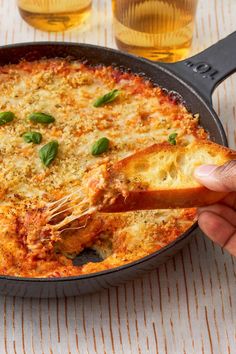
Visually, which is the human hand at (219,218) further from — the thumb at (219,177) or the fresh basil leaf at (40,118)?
the fresh basil leaf at (40,118)

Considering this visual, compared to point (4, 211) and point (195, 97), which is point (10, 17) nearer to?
point (195, 97)

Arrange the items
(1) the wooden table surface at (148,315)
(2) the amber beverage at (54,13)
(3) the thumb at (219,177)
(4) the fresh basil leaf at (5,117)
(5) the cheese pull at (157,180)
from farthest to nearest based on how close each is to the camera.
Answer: (2) the amber beverage at (54,13) < (4) the fresh basil leaf at (5,117) < (1) the wooden table surface at (148,315) < (5) the cheese pull at (157,180) < (3) the thumb at (219,177)

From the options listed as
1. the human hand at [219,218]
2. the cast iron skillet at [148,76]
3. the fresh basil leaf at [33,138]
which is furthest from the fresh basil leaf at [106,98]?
the human hand at [219,218]

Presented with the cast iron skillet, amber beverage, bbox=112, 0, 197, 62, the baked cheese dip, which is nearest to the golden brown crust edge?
the cast iron skillet

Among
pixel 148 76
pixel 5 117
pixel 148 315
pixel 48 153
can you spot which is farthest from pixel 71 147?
pixel 148 315

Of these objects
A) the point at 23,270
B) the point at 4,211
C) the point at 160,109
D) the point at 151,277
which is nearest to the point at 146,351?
the point at 151,277

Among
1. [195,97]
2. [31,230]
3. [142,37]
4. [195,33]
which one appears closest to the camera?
[31,230]
